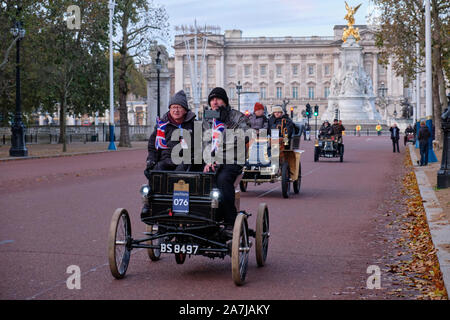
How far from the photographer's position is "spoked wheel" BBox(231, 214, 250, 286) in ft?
22.9

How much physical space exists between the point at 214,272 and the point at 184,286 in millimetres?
837

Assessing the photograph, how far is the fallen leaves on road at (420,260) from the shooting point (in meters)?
7.05

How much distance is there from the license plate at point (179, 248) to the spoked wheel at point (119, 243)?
16.3 inches

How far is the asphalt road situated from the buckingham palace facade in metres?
139

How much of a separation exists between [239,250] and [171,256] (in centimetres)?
199

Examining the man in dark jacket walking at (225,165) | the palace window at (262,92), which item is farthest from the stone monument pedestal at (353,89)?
the man in dark jacket walking at (225,165)

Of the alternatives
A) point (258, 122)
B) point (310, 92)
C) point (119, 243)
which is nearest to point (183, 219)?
point (119, 243)

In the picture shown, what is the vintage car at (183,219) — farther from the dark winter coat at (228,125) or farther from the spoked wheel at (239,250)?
the dark winter coat at (228,125)

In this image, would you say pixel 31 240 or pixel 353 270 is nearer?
pixel 353 270

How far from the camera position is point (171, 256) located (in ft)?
29.4

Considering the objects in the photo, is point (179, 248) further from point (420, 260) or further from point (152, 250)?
point (420, 260)
